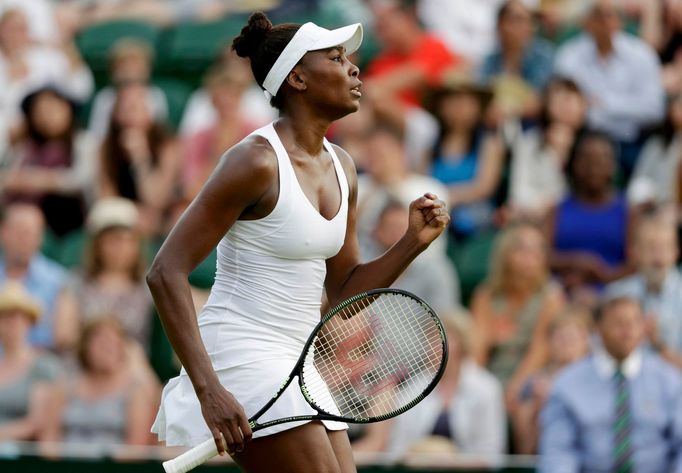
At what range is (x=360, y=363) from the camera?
4039mm

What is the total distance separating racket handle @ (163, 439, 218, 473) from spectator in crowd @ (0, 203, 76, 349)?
411cm

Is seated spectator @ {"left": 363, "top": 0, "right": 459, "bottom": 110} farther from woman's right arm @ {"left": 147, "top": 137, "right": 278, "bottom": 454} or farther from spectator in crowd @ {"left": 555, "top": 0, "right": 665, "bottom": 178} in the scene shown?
woman's right arm @ {"left": 147, "top": 137, "right": 278, "bottom": 454}

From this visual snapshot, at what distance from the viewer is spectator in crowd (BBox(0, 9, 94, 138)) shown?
961cm

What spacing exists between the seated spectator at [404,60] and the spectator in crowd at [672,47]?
138 cm

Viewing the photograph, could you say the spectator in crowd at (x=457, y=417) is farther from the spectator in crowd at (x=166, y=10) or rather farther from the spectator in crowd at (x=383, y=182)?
the spectator in crowd at (x=166, y=10)

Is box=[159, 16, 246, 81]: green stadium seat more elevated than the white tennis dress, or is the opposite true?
the white tennis dress

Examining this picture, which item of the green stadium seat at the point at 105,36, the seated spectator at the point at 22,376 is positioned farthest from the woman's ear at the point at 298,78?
the green stadium seat at the point at 105,36

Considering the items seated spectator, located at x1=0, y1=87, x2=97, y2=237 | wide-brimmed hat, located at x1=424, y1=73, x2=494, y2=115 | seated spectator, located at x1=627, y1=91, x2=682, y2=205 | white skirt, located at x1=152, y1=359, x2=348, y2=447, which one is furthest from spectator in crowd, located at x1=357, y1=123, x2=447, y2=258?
white skirt, located at x1=152, y1=359, x2=348, y2=447

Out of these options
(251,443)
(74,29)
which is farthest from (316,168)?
(74,29)

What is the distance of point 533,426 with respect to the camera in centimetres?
684

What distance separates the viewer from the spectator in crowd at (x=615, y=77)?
840cm

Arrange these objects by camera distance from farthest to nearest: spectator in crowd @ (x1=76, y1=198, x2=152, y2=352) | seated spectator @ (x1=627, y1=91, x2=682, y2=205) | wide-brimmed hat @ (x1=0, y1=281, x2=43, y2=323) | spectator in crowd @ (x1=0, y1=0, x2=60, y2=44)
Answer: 1. spectator in crowd @ (x1=0, y1=0, x2=60, y2=44)
2. seated spectator @ (x1=627, y1=91, x2=682, y2=205)
3. spectator in crowd @ (x1=76, y1=198, x2=152, y2=352)
4. wide-brimmed hat @ (x1=0, y1=281, x2=43, y2=323)

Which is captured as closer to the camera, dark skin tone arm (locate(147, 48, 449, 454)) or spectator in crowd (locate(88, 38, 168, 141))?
dark skin tone arm (locate(147, 48, 449, 454))

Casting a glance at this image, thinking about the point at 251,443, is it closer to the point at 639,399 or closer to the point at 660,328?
the point at 639,399
